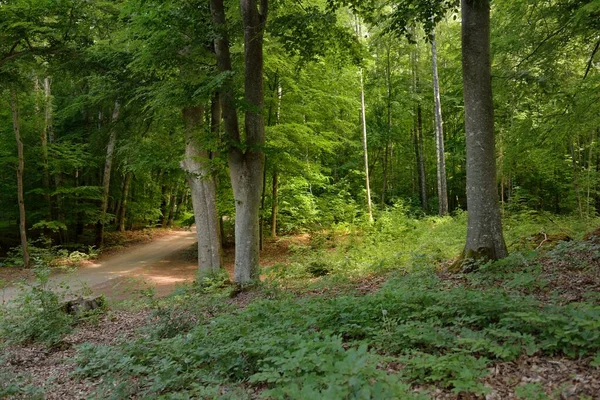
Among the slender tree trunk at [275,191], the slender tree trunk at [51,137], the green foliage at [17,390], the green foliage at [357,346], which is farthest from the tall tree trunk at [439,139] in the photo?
the green foliage at [17,390]

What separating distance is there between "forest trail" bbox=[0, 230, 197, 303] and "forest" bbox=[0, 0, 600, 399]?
0.57ft

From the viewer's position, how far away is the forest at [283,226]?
3.57m

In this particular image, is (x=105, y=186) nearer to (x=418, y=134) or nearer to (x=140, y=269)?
(x=140, y=269)

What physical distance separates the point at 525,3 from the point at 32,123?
18.3m

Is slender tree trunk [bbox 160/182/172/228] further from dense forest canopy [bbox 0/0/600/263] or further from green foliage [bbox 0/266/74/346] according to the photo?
green foliage [bbox 0/266/74/346]

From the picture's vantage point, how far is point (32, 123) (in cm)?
1712

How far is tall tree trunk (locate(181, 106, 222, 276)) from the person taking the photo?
37.8 ft

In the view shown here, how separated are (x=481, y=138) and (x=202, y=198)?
→ 7.93 metres

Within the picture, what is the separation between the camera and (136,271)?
1580 centimetres

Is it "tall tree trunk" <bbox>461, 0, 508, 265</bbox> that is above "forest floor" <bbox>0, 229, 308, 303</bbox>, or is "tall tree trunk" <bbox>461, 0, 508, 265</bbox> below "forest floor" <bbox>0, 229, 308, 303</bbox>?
above

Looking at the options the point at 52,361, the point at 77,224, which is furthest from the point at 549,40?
the point at 77,224

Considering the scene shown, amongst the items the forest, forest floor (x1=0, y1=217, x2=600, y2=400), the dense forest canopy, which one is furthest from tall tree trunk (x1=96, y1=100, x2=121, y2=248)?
forest floor (x1=0, y1=217, x2=600, y2=400)

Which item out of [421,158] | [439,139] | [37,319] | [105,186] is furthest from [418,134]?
[37,319]

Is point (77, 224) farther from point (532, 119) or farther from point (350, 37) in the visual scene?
point (532, 119)
